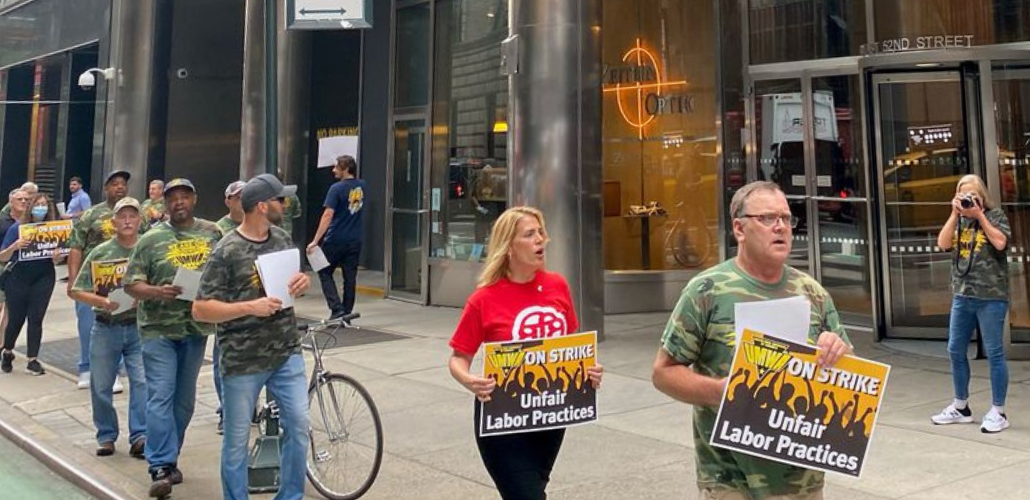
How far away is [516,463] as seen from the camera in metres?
3.83

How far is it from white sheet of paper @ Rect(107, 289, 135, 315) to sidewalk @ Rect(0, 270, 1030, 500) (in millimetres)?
1076

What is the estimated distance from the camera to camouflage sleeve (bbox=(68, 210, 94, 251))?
7457 mm

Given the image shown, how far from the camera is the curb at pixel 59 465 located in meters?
5.69

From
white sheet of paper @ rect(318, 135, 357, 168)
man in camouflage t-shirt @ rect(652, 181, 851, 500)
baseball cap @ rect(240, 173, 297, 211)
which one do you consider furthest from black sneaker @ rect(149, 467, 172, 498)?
white sheet of paper @ rect(318, 135, 357, 168)

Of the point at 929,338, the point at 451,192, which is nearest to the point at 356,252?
the point at 451,192

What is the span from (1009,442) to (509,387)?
4.16 metres

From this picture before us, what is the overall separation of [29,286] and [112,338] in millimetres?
3927

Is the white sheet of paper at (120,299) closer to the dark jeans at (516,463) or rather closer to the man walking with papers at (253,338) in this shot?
the man walking with papers at (253,338)

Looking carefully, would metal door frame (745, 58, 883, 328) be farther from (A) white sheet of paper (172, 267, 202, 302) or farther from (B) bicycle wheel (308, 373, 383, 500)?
(A) white sheet of paper (172, 267, 202, 302)

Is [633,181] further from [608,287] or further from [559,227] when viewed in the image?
[559,227]

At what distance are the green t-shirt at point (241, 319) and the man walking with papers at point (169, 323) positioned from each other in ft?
2.90

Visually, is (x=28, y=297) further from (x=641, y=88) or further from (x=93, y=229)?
(x=641, y=88)

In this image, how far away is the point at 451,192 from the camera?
13938 mm

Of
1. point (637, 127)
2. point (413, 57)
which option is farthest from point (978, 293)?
point (413, 57)
